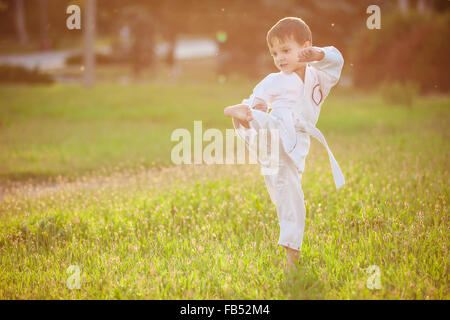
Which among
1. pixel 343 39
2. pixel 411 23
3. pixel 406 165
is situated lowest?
pixel 406 165

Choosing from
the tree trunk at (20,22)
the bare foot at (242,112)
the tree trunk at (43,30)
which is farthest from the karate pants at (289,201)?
the tree trunk at (20,22)

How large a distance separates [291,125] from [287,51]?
60cm

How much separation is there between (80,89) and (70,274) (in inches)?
649

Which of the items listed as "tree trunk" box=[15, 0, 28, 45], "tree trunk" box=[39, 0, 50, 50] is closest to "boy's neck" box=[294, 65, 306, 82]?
"tree trunk" box=[39, 0, 50, 50]

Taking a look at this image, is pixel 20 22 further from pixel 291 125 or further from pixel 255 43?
pixel 291 125

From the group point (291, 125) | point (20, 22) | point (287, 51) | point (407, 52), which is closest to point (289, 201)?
point (291, 125)

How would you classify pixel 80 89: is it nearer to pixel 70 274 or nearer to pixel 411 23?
pixel 411 23

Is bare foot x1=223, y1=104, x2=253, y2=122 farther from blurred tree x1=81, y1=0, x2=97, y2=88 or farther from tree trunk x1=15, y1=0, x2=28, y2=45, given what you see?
tree trunk x1=15, y1=0, x2=28, y2=45

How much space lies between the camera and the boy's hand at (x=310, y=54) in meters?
3.59

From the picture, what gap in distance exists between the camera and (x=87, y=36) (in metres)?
20.3

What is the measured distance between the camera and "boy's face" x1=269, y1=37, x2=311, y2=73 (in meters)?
3.63

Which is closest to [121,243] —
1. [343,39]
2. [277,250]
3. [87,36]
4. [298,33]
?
[277,250]

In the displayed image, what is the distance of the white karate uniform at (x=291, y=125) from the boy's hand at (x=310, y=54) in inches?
2.6

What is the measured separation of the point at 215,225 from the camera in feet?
17.0
